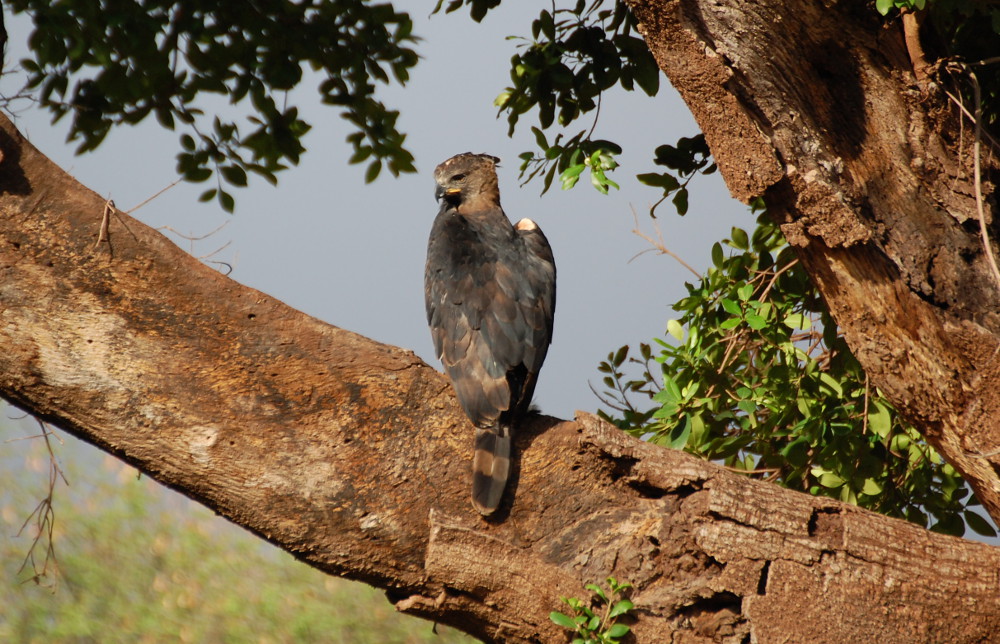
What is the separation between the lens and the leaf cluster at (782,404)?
3541mm

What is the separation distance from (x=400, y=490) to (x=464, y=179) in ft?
7.82

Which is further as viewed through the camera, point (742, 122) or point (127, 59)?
point (127, 59)

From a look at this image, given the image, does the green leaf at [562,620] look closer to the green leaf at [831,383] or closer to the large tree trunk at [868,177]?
the large tree trunk at [868,177]

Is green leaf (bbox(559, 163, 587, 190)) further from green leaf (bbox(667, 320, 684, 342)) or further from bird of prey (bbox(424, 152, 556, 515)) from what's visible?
green leaf (bbox(667, 320, 684, 342))

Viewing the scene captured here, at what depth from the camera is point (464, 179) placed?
4691 mm

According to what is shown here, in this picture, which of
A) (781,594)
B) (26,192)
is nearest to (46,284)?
(26,192)

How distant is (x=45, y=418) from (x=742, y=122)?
236 cm

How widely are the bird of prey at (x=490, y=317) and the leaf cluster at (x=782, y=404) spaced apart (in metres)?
0.61

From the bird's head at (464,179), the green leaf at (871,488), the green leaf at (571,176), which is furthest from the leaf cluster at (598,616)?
the bird's head at (464,179)

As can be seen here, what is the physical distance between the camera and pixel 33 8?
412 centimetres

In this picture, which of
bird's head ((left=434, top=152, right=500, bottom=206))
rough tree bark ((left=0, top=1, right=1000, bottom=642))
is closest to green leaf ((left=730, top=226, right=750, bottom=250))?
rough tree bark ((left=0, top=1, right=1000, bottom=642))

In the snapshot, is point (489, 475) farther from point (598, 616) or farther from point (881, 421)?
point (881, 421)

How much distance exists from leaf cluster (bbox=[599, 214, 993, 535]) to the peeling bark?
0.76 meters

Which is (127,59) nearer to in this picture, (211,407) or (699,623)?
(211,407)
